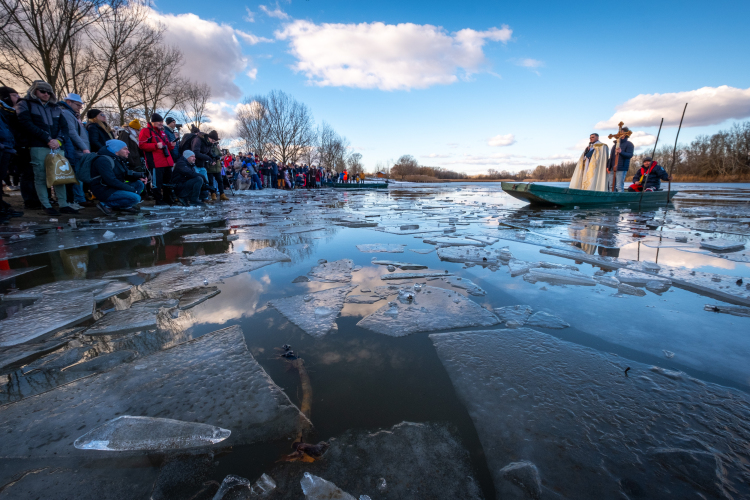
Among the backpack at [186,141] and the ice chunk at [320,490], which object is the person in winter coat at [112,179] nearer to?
the backpack at [186,141]

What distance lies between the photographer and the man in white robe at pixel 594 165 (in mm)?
9719

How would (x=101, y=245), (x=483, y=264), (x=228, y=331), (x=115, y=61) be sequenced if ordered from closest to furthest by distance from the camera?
(x=228, y=331), (x=483, y=264), (x=101, y=245), (x=115, y=61)

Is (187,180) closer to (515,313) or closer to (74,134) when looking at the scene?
(74,134)

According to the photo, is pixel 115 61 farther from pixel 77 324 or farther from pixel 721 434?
pixel 721 434

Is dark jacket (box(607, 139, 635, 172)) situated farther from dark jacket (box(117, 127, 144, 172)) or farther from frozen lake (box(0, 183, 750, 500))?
dark jacket (box(117, 127, 144, 172))

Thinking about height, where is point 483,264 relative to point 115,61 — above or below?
below

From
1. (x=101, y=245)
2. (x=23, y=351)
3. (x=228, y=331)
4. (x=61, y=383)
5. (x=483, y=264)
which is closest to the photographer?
(x=61, y=383)

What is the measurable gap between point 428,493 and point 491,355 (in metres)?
0.76

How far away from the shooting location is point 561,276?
100 inches

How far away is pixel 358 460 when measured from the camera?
2.88ft

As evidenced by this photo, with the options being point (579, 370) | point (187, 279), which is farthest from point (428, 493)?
point (187, 279)

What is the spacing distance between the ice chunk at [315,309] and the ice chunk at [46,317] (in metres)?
1.03

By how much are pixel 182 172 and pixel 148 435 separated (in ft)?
26.3

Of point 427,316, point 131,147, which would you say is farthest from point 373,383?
point 131,147
